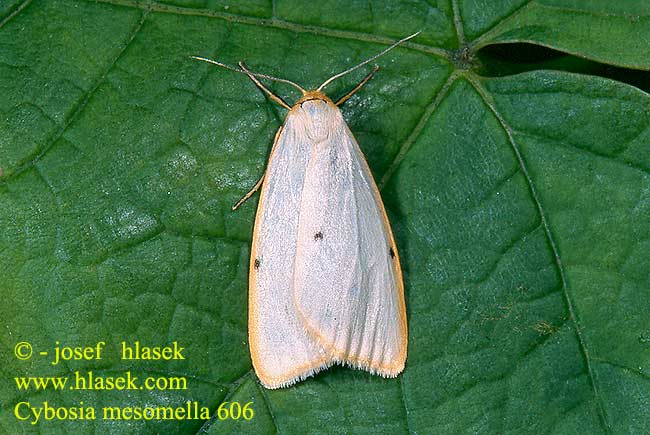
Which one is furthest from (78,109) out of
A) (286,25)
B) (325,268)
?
(325,268)

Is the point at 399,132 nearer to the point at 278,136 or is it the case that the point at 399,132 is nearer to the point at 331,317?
the point at 278,136

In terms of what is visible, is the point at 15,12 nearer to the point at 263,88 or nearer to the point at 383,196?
the point at 263,88

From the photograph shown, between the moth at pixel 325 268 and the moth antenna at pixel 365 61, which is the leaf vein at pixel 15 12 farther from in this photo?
the moth antenna at pixel 365 61

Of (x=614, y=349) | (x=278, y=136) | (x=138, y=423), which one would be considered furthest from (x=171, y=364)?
(x=614, y=349)

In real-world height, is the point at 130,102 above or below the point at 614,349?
above

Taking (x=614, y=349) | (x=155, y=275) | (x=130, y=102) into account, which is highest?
(x=130, y=102)

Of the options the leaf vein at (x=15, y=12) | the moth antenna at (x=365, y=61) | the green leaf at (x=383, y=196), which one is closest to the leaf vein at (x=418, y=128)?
the green leaf at (x=383, y=196)
